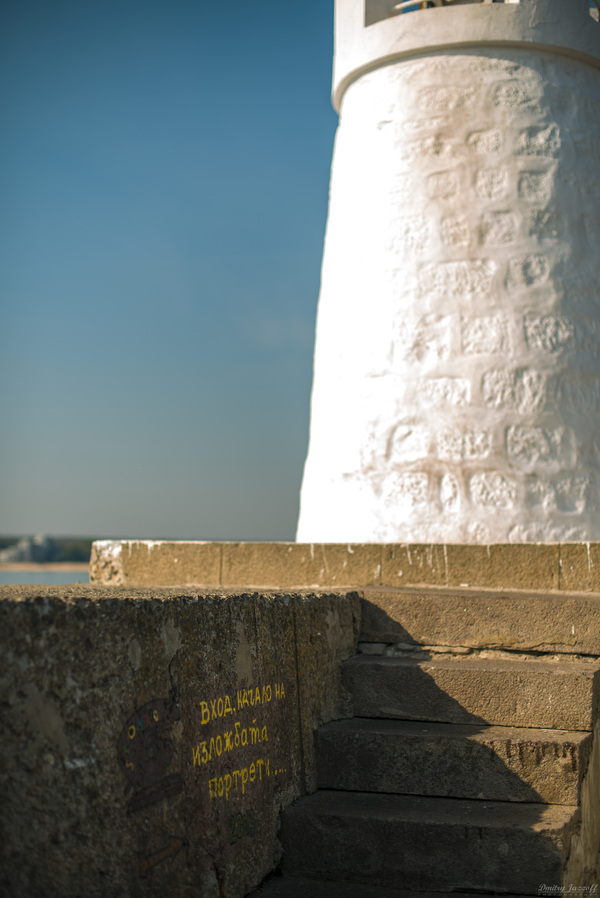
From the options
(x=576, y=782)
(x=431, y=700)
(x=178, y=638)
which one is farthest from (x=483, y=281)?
(x=178, y=638)

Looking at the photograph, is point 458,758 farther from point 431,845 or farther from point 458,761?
point 431,845

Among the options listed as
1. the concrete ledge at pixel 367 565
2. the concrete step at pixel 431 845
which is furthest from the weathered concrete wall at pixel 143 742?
the concrete ledge at pixel 367 565

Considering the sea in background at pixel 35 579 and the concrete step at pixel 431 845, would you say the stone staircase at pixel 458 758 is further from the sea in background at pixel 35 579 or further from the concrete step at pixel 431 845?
the sea in background at pixel 35 579

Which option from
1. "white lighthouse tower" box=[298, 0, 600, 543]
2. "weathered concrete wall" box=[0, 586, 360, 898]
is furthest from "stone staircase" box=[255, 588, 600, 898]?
"white lighthouse tower" box=[298, 0, 600, 543]

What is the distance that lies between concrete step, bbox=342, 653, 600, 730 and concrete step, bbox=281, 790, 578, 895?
0.40 meters

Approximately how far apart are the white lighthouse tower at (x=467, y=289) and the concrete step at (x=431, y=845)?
234cm

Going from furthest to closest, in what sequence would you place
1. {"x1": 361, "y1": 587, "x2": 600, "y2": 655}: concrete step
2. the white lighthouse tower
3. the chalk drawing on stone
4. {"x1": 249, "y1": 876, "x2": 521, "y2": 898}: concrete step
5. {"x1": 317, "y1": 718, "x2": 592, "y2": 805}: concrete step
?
1. the white lighthouse tower
2. {"x1": 361, "y1": 587, "x2": 600, "y2": 655}: concrete step
3. {"x1": 317, "y1": 718, "x2": 592, "y2": 805}: concrete step
4. {"x1": 249, "y1": 876, "x2": 521, "y2": 898}: concrete step
5. the chalk drawing on stone

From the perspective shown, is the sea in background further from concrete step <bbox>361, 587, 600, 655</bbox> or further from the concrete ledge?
concrete step <bbox>361, 587, 600, 655</bbox>

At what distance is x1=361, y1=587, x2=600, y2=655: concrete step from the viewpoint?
3.76 m

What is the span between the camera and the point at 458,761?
3238 millimetres

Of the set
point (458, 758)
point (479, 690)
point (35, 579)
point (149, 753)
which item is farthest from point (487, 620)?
point (35, 579)

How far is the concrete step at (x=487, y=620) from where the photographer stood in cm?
376

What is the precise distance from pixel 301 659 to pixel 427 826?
73cm

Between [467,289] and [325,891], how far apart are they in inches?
142
